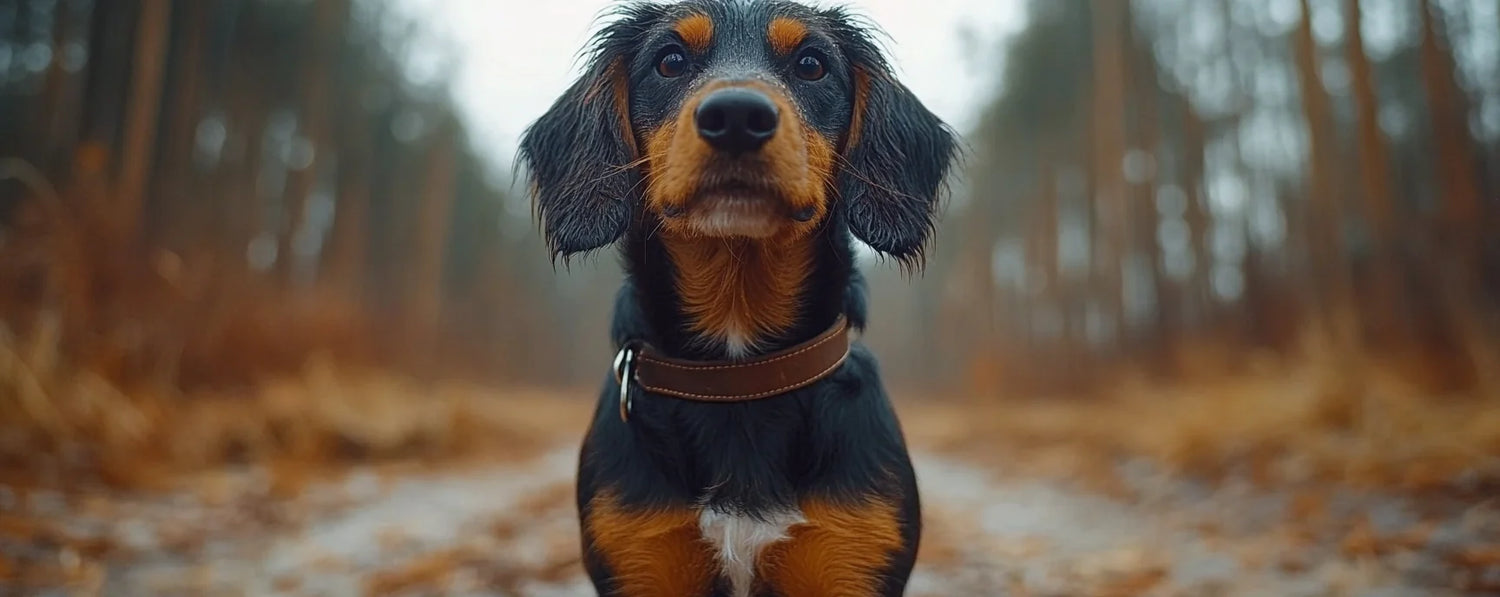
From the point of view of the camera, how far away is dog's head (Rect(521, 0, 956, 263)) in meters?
2.02

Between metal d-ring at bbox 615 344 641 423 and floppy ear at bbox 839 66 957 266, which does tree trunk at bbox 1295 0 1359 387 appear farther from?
metal d-ring at bbox 615 344 641 423

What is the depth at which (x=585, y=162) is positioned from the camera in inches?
96.0

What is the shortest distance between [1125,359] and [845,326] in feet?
43.4

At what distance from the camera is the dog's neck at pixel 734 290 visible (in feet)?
7.59

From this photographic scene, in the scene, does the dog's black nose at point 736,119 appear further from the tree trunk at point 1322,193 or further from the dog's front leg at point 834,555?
the tree trunk at point 1322,193

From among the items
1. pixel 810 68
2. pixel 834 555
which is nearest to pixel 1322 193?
pixel 810 68

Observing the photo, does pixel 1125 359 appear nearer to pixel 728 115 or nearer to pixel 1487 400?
pixel 1487 400

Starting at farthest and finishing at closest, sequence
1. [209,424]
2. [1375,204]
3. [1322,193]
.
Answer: [1375,204]
[1322,193]
[209,424]

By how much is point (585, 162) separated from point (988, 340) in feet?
70.8

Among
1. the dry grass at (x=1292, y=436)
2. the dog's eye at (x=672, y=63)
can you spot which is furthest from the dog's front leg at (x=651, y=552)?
the dry grass at (x=1292, y=436)

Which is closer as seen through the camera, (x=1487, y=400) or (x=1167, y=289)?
(x=1487, y=400)

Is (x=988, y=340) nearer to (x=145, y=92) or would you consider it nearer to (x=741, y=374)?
(x=145, y=92)

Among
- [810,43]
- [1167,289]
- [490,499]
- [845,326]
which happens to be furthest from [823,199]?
[1167,289]

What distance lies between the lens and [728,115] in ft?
6.29
